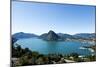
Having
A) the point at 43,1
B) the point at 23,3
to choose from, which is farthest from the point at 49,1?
the point at 23,3

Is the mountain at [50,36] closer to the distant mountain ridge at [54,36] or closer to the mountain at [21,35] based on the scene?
the distant mountain ridge at [54,36]

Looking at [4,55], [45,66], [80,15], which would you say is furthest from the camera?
[80,15]

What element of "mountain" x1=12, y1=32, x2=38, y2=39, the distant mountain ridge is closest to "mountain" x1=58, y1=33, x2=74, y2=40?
the distant mountain ridge

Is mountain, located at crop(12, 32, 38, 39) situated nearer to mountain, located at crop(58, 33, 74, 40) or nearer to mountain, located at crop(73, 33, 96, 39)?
mountain, located at crop(58, 33, 74, 40)

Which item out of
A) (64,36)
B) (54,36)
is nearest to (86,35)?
(64,36)

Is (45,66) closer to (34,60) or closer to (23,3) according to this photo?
(34,60)

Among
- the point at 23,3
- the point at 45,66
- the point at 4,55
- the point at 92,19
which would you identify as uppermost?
the point at 23,3

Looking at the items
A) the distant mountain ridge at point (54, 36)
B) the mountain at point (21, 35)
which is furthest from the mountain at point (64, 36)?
the mountain at point (21, 35)
